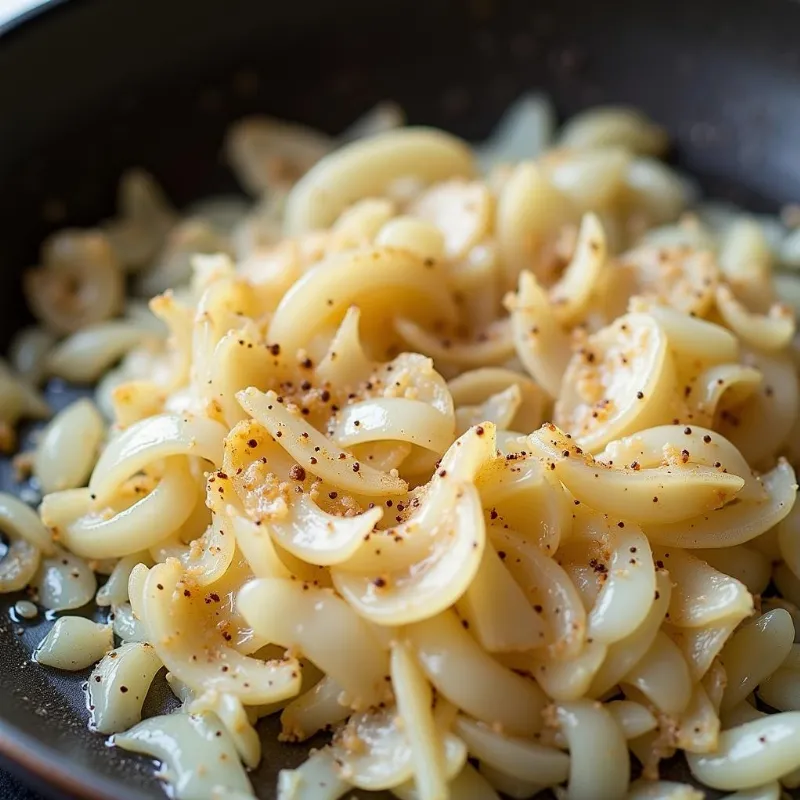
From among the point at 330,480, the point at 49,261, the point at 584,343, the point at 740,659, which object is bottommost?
the point at 740,659

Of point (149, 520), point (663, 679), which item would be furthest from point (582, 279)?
point (149, 520)

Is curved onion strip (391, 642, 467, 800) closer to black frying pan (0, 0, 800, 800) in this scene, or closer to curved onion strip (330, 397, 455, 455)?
curved onion strip (330, 397, 455, 455)

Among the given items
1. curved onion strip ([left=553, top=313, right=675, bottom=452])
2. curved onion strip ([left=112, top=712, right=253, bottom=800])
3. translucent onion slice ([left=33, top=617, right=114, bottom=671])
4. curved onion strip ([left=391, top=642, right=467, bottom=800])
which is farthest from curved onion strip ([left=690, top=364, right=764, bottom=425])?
translucent onion slice ([left=33, top=617, right=114, bottom=671])

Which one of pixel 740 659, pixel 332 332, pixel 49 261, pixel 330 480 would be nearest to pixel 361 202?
pixel 332 332

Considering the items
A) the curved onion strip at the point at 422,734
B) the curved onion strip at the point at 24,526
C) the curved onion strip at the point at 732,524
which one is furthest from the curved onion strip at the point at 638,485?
the curved onion strip at the point at 24,526

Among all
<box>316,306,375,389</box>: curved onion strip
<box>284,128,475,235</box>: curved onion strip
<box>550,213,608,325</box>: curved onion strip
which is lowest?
<box>550,213,608,325</box>: curved onion strip

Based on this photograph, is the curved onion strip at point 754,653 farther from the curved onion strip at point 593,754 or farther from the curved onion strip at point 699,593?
the curved onion strip at point 593,754

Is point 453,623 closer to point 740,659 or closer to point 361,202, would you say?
point 740,659
